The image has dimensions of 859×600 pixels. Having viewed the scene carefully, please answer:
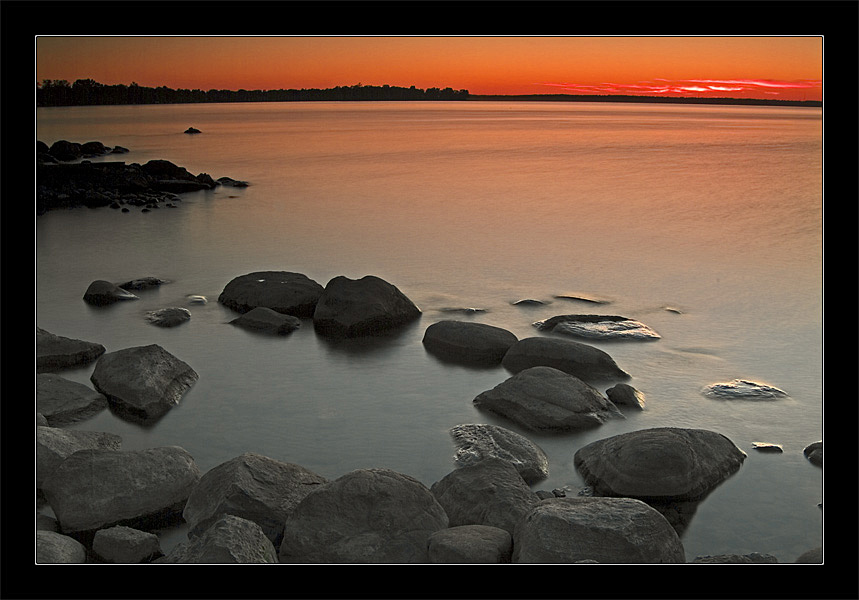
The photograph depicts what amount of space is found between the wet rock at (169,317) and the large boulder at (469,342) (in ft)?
8.87

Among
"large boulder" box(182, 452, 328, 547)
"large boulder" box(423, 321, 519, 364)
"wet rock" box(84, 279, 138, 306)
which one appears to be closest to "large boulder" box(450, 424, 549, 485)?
"large boulder" box(182, 452, 328, 547)

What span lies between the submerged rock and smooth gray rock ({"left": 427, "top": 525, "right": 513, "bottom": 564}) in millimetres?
4323

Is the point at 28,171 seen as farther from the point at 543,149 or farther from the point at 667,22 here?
the point at 543,149

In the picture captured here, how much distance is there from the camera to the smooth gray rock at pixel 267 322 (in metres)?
8.62

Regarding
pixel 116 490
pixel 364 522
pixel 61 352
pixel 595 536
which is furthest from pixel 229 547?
pixel 61 352

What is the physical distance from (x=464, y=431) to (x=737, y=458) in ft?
5.87

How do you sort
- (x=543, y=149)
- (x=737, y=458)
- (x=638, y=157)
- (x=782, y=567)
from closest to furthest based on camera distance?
(x=782, y=567) → (x=737, y=458) → (x=638, y=157) → (x=543, y=149)

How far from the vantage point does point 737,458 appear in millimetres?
5594

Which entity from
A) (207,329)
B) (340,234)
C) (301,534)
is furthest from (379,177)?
(301,534)

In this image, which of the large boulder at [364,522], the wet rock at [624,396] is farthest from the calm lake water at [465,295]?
the large boulder at [364,522]

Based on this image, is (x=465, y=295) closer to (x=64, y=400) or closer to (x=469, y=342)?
(x=469, y=342)

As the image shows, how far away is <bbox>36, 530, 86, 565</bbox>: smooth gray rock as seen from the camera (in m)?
4.00

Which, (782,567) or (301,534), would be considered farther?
(301,534)

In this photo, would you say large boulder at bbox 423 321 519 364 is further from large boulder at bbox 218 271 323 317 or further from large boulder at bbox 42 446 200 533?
large boulder at bbox 42 446 200 533
